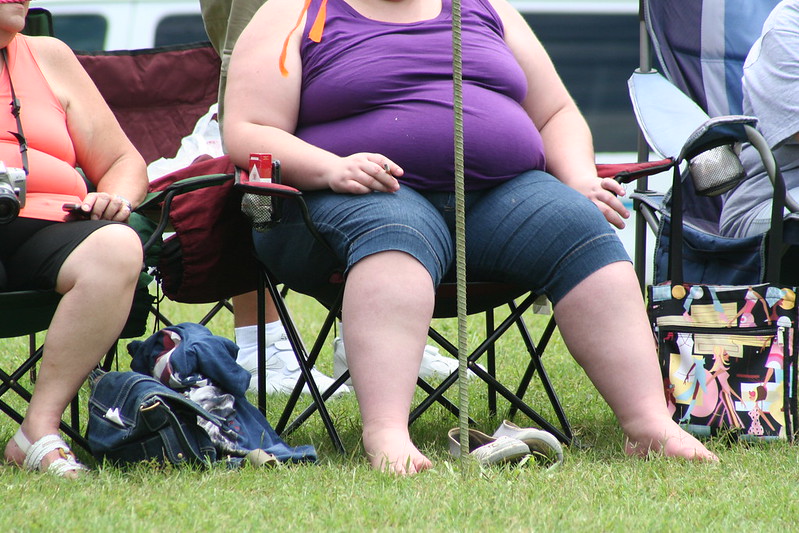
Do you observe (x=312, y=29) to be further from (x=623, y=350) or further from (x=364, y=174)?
(x=623, y=350)

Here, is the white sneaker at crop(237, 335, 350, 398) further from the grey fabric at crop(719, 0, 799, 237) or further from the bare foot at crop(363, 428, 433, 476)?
the grey fabric at crop(719, 0, 799, 237)

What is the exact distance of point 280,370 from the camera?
3477mm

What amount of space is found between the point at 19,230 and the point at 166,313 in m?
2.81

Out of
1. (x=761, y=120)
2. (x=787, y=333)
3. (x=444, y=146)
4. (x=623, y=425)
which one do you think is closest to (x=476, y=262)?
(x=444, y=146)

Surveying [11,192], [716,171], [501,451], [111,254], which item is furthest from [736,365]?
[11,192]

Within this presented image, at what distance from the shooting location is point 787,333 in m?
2.56

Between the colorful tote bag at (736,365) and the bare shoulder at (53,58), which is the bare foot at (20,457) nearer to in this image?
the bare shoulder at (53,58)

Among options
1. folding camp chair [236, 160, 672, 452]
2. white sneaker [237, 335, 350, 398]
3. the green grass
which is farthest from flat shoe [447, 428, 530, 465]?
white sneaker [237, 335, 350, 398]

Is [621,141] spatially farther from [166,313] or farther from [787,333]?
[787,333]

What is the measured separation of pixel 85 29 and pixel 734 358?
626cm

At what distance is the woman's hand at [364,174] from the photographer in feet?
7.80

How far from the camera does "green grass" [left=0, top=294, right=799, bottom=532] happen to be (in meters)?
1.87

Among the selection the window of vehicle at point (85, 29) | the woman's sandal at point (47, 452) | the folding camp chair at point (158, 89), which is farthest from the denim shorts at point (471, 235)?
the window of vehicle at point (85, 29)

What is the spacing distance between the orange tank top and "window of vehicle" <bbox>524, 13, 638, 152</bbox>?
552cm
